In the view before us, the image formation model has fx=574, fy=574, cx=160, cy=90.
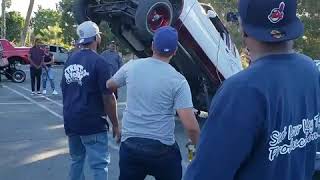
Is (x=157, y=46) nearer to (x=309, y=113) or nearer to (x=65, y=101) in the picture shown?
(x=65, y=101)

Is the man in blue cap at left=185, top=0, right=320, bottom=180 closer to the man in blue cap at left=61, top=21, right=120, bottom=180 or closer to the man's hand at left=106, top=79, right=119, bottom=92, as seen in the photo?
the man's hand at left=106, top=79, right=119, bottom=92

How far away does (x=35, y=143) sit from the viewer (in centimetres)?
909

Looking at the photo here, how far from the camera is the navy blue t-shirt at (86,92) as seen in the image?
5031 mm

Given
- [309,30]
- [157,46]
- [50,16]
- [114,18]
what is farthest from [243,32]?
[50,16]

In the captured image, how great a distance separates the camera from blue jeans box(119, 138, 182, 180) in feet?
13.0

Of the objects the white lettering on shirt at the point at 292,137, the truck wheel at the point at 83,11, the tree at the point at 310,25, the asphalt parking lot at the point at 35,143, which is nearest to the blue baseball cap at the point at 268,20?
the white lettering on shirt at the point at 292,137

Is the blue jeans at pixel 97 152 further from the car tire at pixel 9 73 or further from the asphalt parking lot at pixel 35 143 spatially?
the car tire at pixel 9 73

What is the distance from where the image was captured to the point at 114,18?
9.12 meters

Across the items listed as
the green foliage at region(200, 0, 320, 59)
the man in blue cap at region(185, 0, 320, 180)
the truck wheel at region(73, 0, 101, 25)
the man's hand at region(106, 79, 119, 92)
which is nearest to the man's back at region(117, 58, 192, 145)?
the man's hand at region(106, 79, 119, 92)

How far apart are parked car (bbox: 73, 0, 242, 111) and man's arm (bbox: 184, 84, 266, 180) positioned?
19.8 feet

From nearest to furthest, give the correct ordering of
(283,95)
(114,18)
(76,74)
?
(283,95)
(76,74)
(114,18)

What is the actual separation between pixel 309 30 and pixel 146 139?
24.5 m

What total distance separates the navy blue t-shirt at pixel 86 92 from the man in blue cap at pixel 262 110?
10.2 feet

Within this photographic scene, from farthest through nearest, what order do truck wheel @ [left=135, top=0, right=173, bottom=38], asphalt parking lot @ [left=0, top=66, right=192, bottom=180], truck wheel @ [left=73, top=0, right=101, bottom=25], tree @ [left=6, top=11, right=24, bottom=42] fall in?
tree @ [left=6, top=11, right=24, bottom=42]
truck wheel @ [left=73, top=0, right=101, bottom=25]
truck wheel @ [left=135, top=0, right=173, bottom=38]
asphalt parking lot @ [left=0, top=66, right=192, bottom=180]
